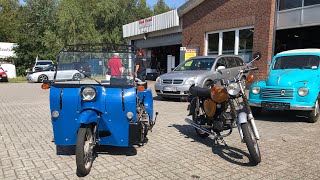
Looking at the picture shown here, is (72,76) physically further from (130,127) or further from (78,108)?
(130,127)

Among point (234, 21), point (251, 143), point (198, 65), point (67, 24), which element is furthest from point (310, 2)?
point (67, 24)

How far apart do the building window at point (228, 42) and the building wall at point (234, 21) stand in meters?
0.43

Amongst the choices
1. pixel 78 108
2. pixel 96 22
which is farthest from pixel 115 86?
pixel 96 22

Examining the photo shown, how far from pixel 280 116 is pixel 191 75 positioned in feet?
11.9

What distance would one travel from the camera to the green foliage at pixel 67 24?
34531 mm

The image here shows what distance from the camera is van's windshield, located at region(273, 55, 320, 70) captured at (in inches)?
328

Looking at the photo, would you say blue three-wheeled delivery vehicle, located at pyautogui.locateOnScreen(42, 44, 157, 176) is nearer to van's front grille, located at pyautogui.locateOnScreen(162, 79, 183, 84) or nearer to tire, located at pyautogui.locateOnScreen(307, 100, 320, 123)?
tire, located at pyautogui.locateOnScreen(307, 100, 320, 123)

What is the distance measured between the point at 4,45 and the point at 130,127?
37398 millimetres

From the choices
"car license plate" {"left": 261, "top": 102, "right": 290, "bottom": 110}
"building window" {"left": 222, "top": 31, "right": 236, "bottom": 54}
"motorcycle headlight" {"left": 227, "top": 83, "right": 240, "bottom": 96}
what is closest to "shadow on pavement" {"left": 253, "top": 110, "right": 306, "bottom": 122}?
"car license plate" {"left": 261, "top": 102, "right": 290, "bottom": 110}

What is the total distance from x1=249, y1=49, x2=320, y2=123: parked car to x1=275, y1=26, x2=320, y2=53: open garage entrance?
25.2ft

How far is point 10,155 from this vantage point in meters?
4.99

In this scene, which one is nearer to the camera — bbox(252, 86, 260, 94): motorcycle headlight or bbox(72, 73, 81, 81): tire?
bbox(72, 73, 81, 81): tire

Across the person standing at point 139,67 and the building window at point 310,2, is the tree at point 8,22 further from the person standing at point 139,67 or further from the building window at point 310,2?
the person standing at point 139,67

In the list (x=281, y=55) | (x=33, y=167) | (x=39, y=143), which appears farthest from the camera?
(x=281, y=55)
